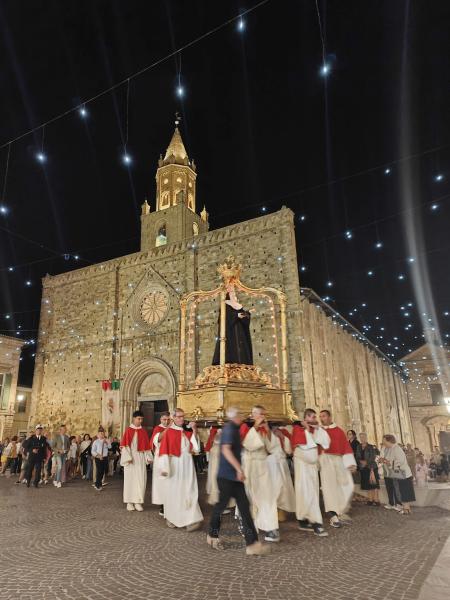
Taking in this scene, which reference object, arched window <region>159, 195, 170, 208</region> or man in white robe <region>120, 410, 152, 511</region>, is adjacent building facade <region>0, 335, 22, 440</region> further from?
man in white robe <region>120, 410, 152, 511</region>

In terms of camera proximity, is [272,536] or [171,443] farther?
[171,443]

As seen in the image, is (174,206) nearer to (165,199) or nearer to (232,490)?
(165,199)

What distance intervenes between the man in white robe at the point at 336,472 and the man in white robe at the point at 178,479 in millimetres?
1987

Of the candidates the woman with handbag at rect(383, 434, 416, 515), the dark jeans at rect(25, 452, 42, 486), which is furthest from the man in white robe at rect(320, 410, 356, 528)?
the dark jeans at rect(25, 452, 42, 486)

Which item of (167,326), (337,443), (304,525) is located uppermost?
(167,326)

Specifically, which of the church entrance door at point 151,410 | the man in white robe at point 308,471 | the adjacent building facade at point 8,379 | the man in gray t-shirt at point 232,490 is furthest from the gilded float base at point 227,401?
the adjacent building facade at point 8,379

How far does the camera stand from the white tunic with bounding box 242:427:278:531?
17.8 ft

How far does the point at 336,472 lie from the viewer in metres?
6.37

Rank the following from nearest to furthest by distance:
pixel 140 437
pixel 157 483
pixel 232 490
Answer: pixel 232 490
pixel 157 483
pixel 140 437

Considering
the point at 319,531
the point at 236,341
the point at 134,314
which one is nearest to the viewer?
the point at 319,531

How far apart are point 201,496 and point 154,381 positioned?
1087 cm

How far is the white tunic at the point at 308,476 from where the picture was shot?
227 inches

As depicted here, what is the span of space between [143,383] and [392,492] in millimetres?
14547

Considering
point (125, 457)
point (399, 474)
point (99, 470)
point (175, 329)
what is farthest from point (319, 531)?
point (175, 329)
